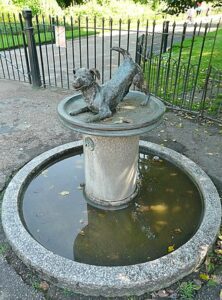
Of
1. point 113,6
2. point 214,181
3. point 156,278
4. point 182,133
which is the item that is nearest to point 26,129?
point 182,133

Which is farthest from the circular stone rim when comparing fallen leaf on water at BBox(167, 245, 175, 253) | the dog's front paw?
fallen leaf on water at BBox(167, 245, 175, 253)

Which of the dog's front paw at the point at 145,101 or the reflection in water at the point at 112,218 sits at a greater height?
the dog's front paw at the point at 145,101

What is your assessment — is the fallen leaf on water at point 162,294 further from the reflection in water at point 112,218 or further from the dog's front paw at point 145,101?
the dog's front paw at point 145,101

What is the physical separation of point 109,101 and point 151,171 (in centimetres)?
161

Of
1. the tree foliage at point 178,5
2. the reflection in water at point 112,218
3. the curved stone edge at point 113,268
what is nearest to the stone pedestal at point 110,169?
the reflection in water at point 112,218

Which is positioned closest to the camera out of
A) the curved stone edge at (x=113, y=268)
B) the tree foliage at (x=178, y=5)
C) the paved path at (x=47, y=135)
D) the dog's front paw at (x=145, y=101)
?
the curved stone edge at (x=113, y=268)

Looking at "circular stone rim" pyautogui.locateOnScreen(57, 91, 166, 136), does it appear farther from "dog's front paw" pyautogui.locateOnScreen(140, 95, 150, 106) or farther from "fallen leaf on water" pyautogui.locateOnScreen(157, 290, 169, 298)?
"fallen leaf on water" pyautogui.locateOnScreen(157, 290, 169, 298)

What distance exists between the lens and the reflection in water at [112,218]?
9.99 ft

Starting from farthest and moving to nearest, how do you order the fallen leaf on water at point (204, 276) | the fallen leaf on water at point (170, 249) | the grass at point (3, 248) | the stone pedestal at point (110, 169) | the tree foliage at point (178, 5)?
the tree foliage at point (178, 5), the stone pedestal at point (110, 169), the fallen leaf on water at point (170, 249), the grass at point (3, 248), the fallen leaf on water at point (204, 276)

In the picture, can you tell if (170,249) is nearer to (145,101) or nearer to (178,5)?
(145,101)

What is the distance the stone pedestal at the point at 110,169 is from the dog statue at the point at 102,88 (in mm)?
305

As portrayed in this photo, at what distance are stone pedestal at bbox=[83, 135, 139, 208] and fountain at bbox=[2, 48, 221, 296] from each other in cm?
1

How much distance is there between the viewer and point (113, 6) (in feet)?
70.1

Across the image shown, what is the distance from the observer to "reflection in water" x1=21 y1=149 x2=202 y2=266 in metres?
3.04
